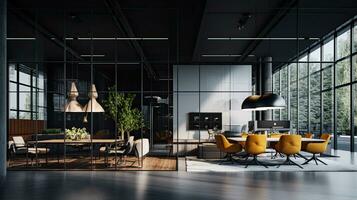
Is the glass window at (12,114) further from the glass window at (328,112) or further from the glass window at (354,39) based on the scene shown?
the glass window at (354,39)

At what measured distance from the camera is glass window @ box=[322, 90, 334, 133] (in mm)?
15102

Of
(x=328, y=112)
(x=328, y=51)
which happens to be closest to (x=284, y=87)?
(x=328, y=112)

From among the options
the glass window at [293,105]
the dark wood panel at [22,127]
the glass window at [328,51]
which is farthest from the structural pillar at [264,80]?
the dark wood panel at [22,127]

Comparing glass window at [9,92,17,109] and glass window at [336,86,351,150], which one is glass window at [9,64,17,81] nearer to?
glass window at [9,92,17,109]

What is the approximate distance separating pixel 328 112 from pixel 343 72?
1.68 m

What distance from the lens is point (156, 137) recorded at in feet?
56.0

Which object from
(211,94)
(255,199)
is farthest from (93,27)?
(255,199)

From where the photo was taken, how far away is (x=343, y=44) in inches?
564

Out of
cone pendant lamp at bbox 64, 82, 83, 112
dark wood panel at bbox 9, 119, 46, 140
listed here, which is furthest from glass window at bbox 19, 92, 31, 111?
cone pendant lamp at bbox 64, 82, 83, 112

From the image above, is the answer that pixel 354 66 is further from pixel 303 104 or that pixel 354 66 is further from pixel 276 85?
pixel 276 85

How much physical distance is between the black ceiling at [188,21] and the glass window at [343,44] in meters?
0.80

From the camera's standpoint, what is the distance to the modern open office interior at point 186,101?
8.66 m

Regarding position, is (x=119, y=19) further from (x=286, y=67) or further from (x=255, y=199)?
(x=286, y=67)

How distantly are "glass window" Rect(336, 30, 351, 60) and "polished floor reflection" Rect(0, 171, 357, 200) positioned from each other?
6.01 meters
